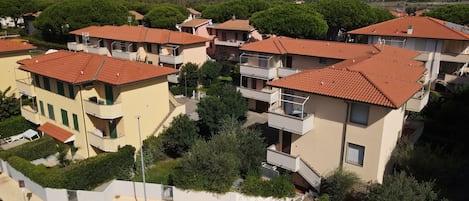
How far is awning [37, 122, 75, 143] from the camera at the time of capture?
2933 cm

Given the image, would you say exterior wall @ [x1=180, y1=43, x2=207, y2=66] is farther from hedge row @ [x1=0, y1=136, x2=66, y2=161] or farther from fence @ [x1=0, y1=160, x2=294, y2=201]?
fence @ [x1=0, y1=160, x2=294, y2=201]

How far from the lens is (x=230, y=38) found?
64.1 metres

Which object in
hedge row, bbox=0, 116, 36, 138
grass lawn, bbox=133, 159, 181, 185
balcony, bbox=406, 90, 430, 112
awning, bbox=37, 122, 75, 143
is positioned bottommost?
grass lawn, bbox=133, 159, 181, 185

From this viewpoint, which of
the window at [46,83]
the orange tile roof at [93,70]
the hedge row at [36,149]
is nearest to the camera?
the orange tile roof at [93,70]

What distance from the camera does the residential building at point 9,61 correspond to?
128 feet

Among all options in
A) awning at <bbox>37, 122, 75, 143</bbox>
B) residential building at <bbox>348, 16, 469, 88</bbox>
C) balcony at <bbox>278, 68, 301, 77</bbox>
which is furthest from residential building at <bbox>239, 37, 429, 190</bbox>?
awning at <bbox>37, 122, 75, 143</bbox>

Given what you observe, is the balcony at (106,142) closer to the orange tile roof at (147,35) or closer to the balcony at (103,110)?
the balcony at (103,110)

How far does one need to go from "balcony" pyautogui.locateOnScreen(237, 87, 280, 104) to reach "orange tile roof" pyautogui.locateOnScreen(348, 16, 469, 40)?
1607cm

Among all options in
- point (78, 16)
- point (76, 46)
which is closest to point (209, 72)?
point (76, 46)

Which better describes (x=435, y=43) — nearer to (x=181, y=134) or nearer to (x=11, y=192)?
(x=181, y=134)

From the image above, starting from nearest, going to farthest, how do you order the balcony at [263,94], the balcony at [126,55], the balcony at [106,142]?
the balcony at [106,142]
the balcony at [263,94]
the balcony at [126,55]

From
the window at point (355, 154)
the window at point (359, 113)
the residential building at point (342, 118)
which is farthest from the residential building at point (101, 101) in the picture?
the window at point (359, 113)

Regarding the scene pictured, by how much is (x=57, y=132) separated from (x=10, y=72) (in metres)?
14.7

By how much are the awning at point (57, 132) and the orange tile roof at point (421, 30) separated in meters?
34.7
